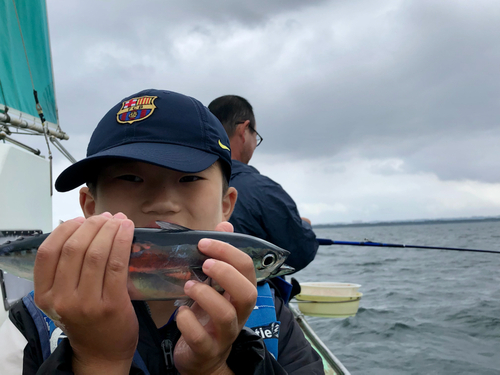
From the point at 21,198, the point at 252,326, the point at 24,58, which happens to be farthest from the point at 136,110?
the point at 24,58

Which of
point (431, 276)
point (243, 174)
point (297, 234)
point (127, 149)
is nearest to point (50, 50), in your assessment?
point (243, 174)

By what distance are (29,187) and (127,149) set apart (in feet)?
9.59

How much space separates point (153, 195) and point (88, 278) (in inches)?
25.2

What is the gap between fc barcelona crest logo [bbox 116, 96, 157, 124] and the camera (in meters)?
2.20

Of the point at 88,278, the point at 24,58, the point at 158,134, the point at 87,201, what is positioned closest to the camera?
the point at 88,278

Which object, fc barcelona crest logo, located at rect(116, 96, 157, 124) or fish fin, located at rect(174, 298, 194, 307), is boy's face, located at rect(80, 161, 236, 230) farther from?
fish fin, located at rect(174, 298, 194, 307)

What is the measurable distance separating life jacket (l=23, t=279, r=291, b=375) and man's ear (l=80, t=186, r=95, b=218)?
556mm

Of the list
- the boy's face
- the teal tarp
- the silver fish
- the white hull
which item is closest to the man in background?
the white hull

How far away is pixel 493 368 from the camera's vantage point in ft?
27.1

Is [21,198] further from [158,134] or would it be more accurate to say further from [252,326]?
[252,326]

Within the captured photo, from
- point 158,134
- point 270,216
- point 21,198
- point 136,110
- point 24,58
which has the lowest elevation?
point 270,216

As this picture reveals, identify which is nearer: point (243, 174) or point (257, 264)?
point (257, 264)

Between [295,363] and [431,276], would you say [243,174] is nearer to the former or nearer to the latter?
[295,363]

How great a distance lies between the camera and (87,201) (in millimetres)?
2268
